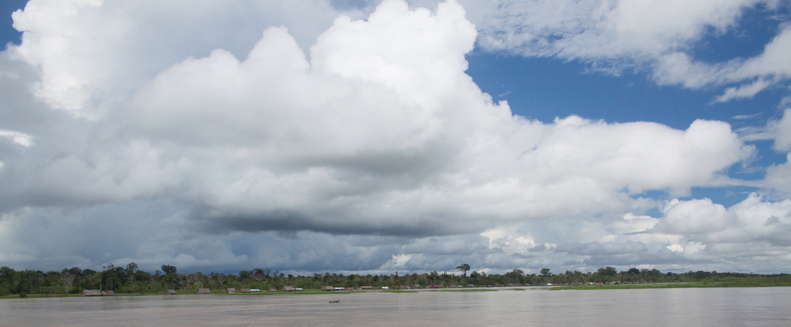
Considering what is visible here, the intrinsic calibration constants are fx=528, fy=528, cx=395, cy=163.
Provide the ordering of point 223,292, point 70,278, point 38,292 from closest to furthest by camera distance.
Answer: point 38,292, point 70,278, point 223,292

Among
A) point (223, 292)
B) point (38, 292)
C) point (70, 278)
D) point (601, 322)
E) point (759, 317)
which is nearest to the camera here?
point (601, 322)

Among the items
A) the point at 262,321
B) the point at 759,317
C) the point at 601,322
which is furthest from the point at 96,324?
the point at 759,317

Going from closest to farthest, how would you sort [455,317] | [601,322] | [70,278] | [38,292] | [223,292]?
[601,322] < [455,317] < [38,292] < [70,278] < [223,292]

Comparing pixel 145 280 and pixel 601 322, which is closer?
pixel 601 322

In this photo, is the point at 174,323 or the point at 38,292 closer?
the point at 174,323

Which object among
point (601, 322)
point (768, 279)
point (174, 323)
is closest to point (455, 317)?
point (601, 322)

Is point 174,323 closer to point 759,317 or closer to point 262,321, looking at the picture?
point 262,321

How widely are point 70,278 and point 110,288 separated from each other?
16254 mm

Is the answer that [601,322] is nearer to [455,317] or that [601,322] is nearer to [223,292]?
[455,317]

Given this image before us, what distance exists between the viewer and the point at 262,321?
54.0m

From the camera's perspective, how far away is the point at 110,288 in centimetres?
17438

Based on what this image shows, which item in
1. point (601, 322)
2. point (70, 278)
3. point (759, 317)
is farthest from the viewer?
point (70, 278)

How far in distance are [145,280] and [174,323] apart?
164595 millimetres

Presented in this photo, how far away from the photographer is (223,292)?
624 feet
